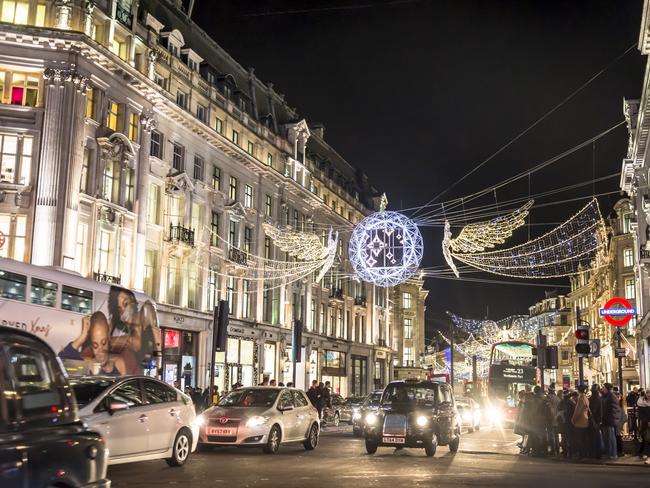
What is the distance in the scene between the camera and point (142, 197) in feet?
121

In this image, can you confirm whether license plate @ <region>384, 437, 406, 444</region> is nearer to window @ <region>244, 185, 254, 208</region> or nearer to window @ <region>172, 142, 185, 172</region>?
window @ <region>172, 142, 185, 172</region>

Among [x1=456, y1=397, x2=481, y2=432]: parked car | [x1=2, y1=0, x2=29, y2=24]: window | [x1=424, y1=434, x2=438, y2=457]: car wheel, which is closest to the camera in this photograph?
[x1=424, y1=434, x2=438, y2=457]: car wheel

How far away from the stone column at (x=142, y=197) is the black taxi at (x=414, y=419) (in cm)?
1953

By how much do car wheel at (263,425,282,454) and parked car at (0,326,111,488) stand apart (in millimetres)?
10680

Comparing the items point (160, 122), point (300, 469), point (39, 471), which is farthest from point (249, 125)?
point (39, 471)

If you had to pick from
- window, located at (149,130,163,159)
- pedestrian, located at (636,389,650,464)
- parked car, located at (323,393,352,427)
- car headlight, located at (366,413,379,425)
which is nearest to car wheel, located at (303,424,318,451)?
car headlight, located at (366,413,379,425)

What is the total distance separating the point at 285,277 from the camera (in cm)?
5250

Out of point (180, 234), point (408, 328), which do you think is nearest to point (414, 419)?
point (180, 234)

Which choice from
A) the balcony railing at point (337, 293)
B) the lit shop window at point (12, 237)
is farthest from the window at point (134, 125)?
the balcony railing at point (337, 293)

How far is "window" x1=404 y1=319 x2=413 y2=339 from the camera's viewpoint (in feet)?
301

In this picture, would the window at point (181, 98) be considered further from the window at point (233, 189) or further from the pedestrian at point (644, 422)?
the pedestrian at point (644, 422)

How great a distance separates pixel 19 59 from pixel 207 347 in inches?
709

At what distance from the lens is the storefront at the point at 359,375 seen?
2640 inches

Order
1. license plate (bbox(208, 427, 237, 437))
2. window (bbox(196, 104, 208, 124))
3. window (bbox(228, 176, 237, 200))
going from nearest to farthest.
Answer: license plate (bbox(208, 427, 237, 437)), window (bbox(196, 104, 208, 124)), window (bbox(228, 176, 237, 200))
